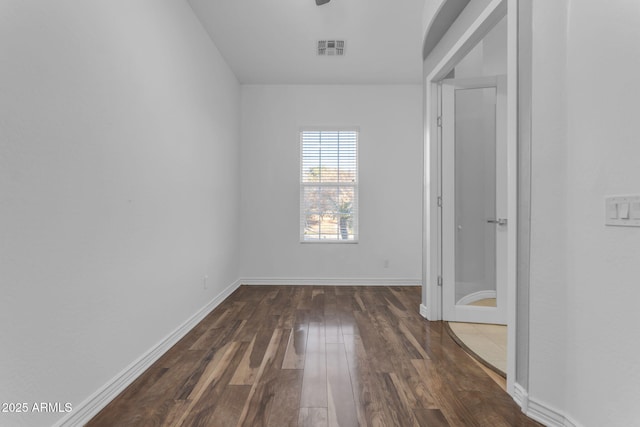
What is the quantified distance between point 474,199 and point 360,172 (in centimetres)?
193

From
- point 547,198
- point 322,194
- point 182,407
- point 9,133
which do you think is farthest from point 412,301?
point 9,133

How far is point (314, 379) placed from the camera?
2.07 meters

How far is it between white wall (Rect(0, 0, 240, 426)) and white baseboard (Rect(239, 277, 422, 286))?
1897mm

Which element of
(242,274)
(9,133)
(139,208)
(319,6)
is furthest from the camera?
(242,274)

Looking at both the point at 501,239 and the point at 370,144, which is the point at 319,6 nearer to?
the point at 370,144

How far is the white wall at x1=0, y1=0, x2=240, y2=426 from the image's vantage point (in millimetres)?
1310

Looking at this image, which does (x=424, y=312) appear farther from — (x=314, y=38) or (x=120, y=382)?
(x=314, y=38)

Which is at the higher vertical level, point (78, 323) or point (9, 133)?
point (9, 133)

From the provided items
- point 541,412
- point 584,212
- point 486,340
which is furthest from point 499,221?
point 541,412

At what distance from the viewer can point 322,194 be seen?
5.02 meters

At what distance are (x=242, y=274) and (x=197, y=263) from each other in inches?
68.8

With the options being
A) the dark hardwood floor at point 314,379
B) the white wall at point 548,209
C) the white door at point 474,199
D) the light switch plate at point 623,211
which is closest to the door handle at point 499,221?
the white door at point 474,199

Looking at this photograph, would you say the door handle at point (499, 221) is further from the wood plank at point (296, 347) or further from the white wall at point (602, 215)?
the wood plank at point (296, 347)

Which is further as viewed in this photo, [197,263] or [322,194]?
[322,194]
